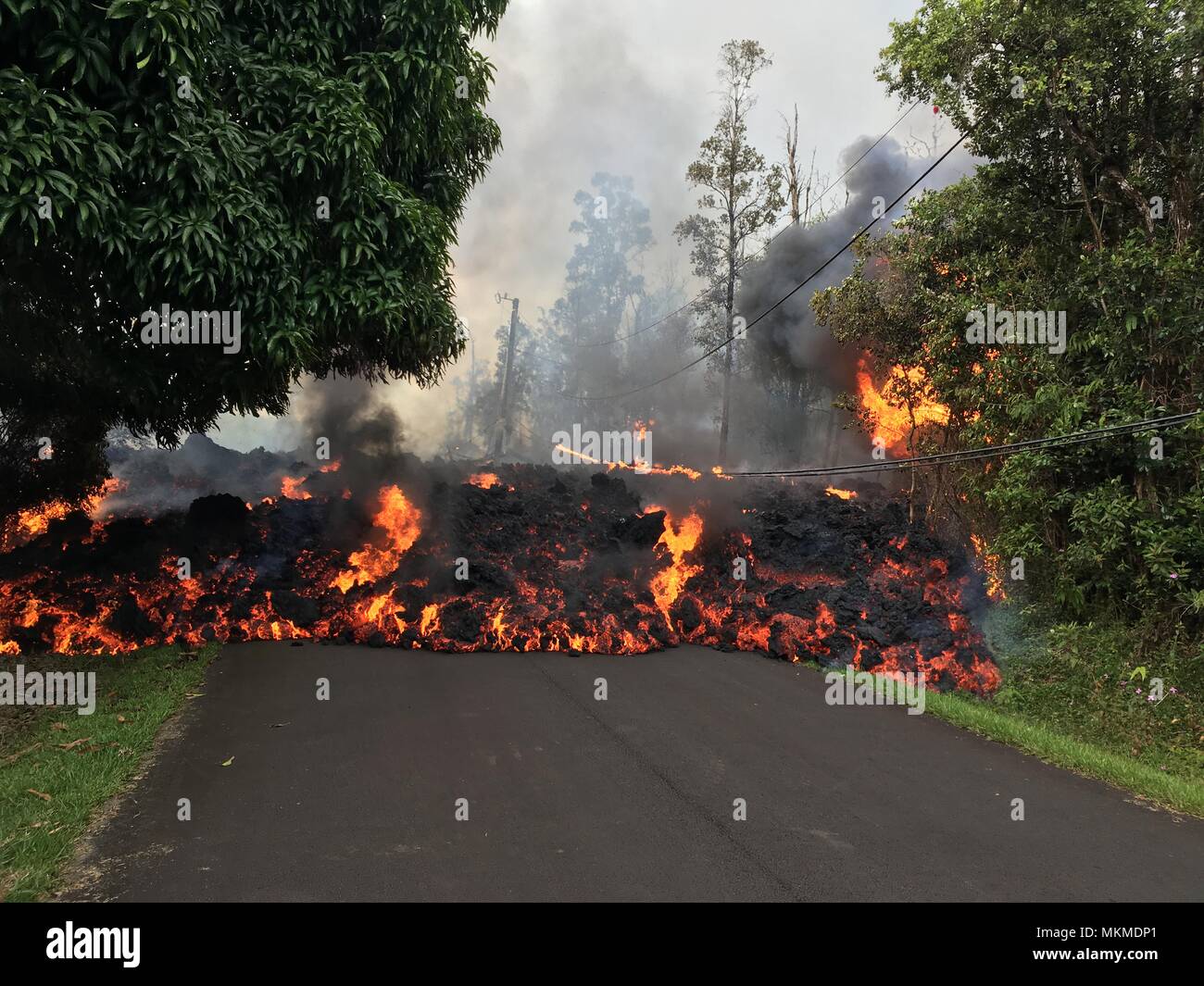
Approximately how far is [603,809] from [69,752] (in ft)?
16.9

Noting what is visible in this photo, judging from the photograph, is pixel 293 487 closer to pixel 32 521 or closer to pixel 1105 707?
pixel 32 521

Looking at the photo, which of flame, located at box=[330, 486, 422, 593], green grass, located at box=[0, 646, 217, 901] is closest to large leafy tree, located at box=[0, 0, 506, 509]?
green grass, located at box=[0, 646, 217, 901]

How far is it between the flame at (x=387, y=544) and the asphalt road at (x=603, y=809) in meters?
4.22

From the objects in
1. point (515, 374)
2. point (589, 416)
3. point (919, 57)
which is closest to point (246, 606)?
point (919, 57)

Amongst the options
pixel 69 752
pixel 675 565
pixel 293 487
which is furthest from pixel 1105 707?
→ pixel 293 487

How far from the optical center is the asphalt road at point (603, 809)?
468 centimetres

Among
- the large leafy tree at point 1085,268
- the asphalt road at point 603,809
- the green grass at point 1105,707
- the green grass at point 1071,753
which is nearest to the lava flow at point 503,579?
the green grass at point 1105,707

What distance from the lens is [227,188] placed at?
639 cm

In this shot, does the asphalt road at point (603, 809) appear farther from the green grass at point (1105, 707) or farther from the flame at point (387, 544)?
the flame at point (387, 544)

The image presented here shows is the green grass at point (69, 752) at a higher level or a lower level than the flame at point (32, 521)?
lower

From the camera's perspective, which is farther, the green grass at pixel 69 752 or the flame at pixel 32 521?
the flame at pixel 32 521

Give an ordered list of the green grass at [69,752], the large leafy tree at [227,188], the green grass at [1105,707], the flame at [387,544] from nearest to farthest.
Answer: the green grass at [69,752] < the large leafy tree at [227,188] < the green grass at [1105,707] < the flame at [387,544]
